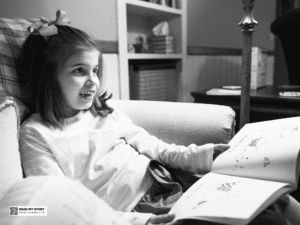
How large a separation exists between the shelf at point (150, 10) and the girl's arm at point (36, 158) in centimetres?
95

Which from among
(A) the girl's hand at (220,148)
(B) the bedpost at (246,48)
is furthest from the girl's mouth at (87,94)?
(B) the bedpost at (246,48)

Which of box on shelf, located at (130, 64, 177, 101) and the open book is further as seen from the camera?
box on shelf, located at (130, 64, 177, 101)

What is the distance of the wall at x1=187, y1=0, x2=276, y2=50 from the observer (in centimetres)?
231

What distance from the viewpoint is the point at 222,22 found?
8.55 feet

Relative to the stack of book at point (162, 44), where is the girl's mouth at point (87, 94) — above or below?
below

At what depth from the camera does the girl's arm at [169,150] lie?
77 cm

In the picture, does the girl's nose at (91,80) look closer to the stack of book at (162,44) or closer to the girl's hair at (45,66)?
the girl's hair at (45,66)

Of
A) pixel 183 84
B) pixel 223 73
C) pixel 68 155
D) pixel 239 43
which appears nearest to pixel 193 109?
pixel 68 155

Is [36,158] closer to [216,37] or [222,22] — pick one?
[216,37]

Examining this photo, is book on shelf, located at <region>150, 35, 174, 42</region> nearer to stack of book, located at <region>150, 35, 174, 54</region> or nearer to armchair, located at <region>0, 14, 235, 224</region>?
stack of book, located at <region>150, 35, 174, 54</region>

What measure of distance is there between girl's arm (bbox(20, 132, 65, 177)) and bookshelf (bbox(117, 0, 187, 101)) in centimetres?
77

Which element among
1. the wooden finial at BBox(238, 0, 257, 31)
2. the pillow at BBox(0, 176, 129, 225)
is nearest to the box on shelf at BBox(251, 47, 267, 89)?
the wooden finial at BBox(238, 0, 257, 31)

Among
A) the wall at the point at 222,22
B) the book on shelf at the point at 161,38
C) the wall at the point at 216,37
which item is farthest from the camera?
the wall at the point at 222,22

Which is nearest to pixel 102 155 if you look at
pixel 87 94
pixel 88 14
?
pixel 87 94
